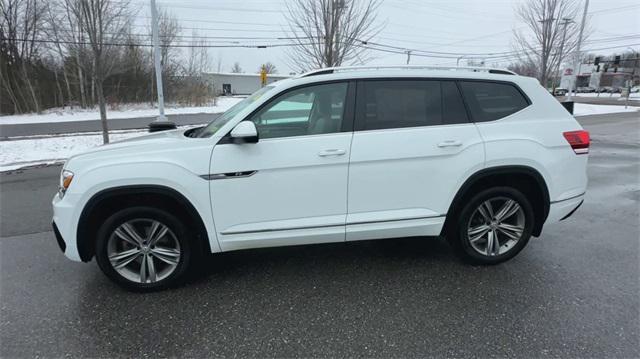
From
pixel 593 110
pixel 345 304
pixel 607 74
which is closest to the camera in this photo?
pixel 345 304

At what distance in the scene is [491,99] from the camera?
3.59m

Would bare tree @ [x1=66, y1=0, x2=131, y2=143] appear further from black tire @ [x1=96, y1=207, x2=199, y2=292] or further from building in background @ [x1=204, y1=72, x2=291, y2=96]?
building in background @ [x1=204, y1=72, x2=291, y2=96]

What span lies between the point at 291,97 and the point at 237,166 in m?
0.78

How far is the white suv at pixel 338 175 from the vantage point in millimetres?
3057

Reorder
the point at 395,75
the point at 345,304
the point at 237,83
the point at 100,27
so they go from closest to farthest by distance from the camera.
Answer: the point at 345,304 < the point at 395,75 < the point at 100,27 < the point at 237,83

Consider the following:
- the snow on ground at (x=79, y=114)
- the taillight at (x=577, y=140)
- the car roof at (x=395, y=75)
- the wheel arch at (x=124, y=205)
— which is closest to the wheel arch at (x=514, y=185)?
the taillight at (x=577, y=140)

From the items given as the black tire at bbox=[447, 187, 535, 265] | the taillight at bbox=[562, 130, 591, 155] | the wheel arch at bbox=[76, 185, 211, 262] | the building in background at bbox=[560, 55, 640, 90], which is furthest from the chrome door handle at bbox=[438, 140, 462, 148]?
the building in background at bbox=[560, 55, 640, 90]

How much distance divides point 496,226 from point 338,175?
66.2 inches

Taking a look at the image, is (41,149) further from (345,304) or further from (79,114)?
(79,114)

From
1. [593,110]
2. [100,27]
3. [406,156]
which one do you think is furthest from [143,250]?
[593,110]

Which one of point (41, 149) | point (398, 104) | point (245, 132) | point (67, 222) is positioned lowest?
point (41, 149)

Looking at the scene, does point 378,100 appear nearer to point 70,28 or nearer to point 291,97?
point 291,97

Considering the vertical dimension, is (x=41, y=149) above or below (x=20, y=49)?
below

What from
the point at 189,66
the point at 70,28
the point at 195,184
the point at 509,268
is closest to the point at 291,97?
the point at 195,184
